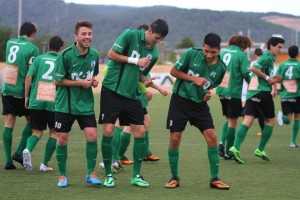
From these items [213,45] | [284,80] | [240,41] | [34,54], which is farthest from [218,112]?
[213,45]

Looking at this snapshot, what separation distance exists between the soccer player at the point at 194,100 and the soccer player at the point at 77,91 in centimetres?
102

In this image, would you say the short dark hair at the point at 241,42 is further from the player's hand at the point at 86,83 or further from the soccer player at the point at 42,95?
the player's hand at the point at 86,83

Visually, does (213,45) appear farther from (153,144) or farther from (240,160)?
(153,144)

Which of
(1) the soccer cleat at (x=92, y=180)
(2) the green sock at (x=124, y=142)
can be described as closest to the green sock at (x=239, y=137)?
(2) the green sock at (x=124, y=142)

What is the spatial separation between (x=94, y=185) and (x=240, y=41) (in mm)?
4787

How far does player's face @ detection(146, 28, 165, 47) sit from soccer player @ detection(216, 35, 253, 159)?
12.0ft

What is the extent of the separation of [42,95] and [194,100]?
2.52 meters

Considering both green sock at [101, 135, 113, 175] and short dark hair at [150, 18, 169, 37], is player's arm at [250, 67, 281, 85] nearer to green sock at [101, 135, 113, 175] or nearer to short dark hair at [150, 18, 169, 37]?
short dark hair at [150, 18, 169, 37]

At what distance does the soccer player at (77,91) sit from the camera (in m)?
9.30

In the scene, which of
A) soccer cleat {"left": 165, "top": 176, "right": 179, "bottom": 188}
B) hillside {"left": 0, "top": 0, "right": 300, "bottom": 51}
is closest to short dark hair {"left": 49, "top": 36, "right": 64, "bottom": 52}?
soccer cleat {"left": 165, "top": 176, "right": 179, "bottom": 188}

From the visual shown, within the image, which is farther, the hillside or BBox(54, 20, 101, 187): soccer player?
the hillside

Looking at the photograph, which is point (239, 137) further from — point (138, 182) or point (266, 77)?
point (138, 182)

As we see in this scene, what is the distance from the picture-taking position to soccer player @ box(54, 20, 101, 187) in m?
9.30

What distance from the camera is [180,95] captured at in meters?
9.68
